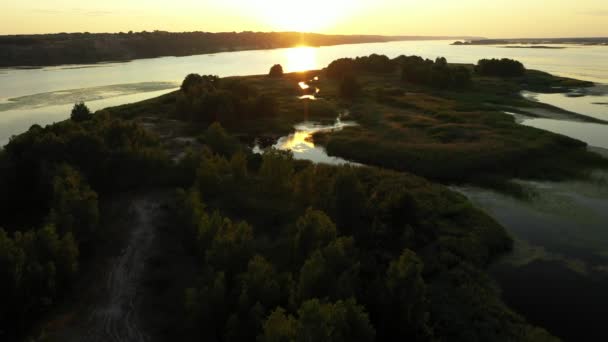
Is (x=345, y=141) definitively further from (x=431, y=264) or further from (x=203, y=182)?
(x=431, y=264)

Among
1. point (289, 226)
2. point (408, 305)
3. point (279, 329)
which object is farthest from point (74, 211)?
point (408, 305)

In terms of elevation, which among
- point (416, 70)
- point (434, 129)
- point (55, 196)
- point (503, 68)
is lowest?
point (434, 129)

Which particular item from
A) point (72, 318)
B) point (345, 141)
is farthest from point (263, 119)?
point (72, 318)

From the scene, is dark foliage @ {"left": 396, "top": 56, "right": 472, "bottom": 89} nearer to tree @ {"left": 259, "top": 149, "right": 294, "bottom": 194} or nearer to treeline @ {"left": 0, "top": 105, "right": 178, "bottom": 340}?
treeline @ {"left": 0, "top": 105, "right": 178, "bottom": 340}

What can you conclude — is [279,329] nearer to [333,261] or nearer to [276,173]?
[333,261]

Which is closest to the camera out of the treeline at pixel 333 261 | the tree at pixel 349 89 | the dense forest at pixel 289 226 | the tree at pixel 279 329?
the tree at pixel 279 329

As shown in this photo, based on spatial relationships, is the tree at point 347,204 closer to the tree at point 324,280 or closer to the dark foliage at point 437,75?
the tree at point 324,280

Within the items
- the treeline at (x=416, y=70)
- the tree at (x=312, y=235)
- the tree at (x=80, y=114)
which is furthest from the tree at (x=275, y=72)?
the tree at (x=312, y=235)
